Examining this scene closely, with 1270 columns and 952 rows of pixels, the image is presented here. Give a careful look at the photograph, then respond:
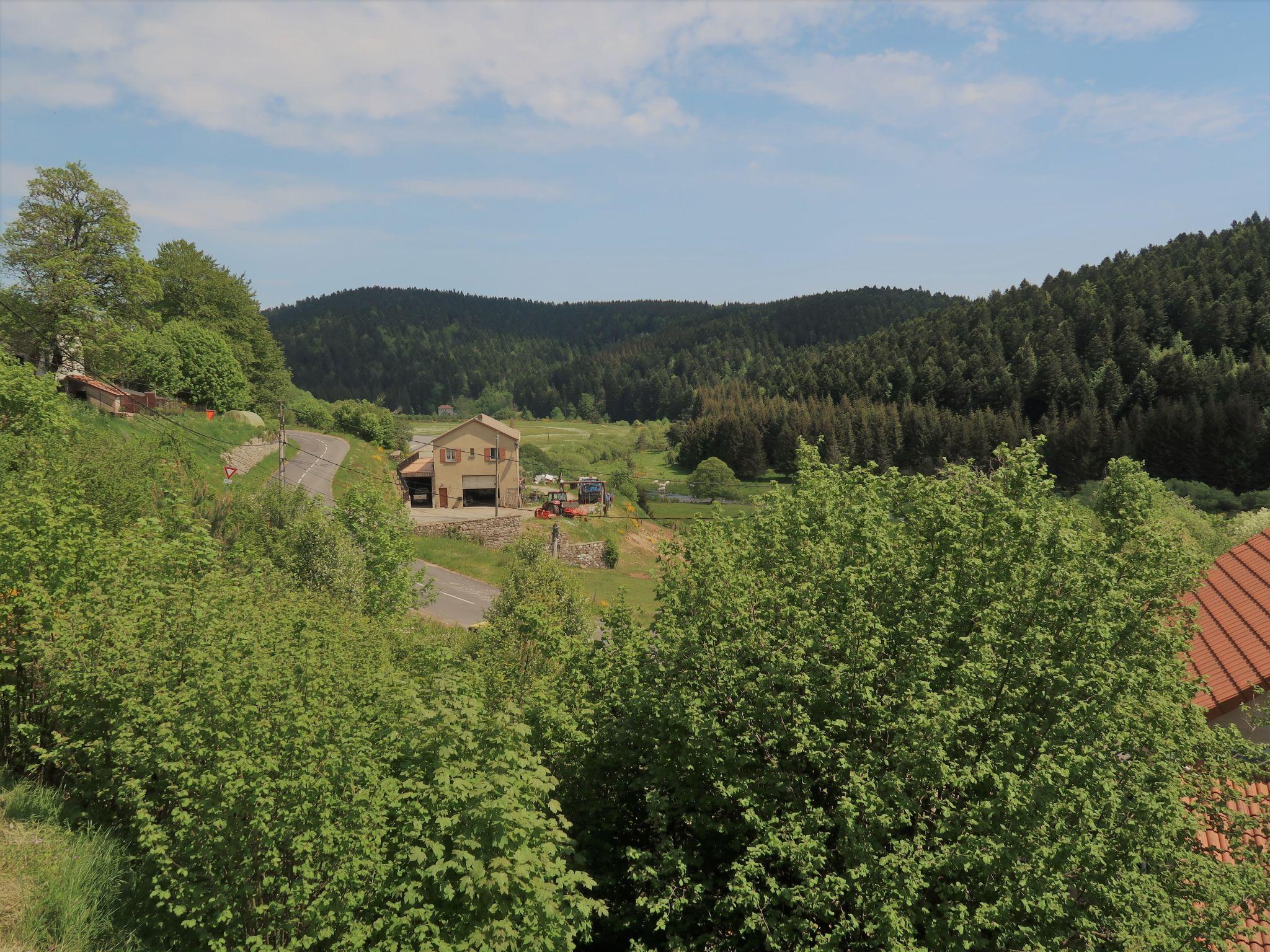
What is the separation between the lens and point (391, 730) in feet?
42.8

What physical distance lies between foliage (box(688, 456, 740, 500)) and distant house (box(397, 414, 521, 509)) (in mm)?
46218

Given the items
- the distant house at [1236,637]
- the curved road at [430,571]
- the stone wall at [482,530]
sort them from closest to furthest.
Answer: the distant house at [1236,637]
the curved road at [430,571]
the stone wall at [482,530]

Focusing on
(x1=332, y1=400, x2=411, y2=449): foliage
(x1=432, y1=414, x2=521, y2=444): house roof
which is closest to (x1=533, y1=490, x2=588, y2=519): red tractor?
(x1=432, y1=414, x2=521, y2=444): house roof

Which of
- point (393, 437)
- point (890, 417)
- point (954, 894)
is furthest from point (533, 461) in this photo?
point (954, 894)

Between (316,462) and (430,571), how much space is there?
21.5 meters

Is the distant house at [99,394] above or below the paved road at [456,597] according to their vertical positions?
above

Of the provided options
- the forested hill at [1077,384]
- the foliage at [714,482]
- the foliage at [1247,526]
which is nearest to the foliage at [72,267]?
the foliage at [1247,526]

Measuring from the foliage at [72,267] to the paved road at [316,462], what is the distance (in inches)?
616

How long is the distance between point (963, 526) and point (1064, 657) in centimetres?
284

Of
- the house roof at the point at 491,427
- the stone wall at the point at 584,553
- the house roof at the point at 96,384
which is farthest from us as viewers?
the house roof at the point at 491,427

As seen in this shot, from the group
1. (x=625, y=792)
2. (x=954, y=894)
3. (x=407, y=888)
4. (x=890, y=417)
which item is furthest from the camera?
(x=890, y=417)

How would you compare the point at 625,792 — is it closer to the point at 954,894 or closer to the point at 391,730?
the point at 391,730

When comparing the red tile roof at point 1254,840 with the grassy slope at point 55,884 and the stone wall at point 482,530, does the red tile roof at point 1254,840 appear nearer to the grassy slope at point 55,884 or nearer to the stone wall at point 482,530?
the grassy slope at point 55,884

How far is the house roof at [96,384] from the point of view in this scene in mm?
47969
